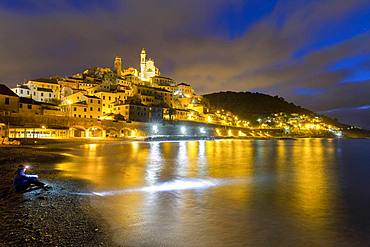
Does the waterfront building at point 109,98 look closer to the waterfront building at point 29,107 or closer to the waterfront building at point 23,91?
the waterfront building at point 23,91

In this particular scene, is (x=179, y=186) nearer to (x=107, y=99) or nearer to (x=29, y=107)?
(x=29, y=107)

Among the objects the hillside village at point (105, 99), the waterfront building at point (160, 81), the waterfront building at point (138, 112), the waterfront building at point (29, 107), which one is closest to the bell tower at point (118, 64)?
the hillside village at point (105, 99)

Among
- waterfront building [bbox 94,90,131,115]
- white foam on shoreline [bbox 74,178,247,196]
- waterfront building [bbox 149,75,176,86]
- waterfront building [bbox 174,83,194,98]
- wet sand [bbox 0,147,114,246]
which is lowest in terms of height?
white foam on shoreline [bbox 74,178,247,196]

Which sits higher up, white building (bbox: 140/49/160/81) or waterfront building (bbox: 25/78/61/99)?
white building (bbox: 140/49/160/81)

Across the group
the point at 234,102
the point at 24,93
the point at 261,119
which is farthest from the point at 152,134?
the point at 234,102

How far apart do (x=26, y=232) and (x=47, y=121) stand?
47.1m

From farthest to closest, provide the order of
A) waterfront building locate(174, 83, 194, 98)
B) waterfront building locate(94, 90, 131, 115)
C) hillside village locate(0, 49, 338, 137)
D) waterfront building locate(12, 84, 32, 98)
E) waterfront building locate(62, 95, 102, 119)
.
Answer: waterfront building locate(174, 83, 194, 98) → waterfront building locate(94, 90, 131, 115) → waterfront building locate(12, 84, 32, 98) → waterfront building locate(62, 95, 102, 119) → hillside village locate(0, 49, 338, 137)

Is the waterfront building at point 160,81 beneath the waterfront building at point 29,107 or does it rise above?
above

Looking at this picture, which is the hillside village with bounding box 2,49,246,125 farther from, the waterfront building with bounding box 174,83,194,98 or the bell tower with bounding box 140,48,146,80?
the bell tower with bounding box 140,48,146,80

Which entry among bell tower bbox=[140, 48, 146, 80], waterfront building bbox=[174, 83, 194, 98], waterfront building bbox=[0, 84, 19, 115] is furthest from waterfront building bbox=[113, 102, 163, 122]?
bell tower bbox=[140, 48, 146, 80]

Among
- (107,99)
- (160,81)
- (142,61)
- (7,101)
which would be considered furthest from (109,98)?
(142,61)

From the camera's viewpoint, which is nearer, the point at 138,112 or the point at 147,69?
the point at 138,112

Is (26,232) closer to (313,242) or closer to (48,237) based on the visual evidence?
(48,237)

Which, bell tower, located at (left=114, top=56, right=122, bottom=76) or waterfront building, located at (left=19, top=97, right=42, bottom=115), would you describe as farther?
A: bell tower, located at (left=114, top=56, right=122, bottom=76)
